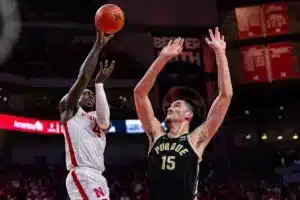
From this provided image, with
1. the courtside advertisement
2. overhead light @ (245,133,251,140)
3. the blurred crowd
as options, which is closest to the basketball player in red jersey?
the blurred crowd

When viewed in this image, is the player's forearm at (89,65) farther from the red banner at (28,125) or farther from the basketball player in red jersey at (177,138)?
the red banner at (28,125)

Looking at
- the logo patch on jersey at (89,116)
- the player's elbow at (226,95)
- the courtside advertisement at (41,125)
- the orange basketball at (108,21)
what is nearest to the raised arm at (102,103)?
the logo patch on jersey at (89,116)

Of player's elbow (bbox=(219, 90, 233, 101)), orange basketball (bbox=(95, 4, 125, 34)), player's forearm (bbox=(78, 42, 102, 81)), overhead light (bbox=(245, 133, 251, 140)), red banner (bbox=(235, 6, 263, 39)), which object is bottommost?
overhead light (bbox=(245, 133, 251, 140))

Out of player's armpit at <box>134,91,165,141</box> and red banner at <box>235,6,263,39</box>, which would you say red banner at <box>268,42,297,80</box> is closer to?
red banner at <box>235,6,263,39</box>

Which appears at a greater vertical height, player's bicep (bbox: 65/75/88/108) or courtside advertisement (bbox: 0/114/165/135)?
player's bicep (bbox: 65/75/88/108)

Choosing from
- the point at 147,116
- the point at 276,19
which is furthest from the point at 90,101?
the point at 276,19

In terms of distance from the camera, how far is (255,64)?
2067cm

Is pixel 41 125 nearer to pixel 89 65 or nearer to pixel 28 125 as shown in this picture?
pixel 28 125

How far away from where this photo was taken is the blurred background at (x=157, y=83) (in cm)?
1780

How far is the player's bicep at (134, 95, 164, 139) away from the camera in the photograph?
3.84 meters

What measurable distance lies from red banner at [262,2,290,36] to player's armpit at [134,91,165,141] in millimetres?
17767

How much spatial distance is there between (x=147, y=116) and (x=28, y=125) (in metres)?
13.3

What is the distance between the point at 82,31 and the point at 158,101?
160 inches

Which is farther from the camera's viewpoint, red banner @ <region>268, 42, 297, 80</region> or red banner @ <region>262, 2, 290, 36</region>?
red banner @ <region>262, 2, 290, 36</region>
